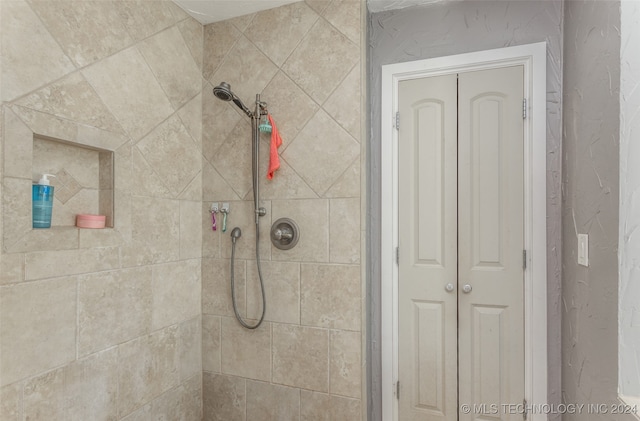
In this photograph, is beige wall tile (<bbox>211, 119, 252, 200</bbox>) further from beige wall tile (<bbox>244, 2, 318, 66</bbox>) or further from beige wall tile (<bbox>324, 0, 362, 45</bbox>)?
beige wall tile (<bbox>324, 0, 362, 45</bbox>)

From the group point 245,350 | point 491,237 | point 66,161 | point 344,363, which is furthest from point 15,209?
point 491,237

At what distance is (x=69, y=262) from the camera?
4.74 ft

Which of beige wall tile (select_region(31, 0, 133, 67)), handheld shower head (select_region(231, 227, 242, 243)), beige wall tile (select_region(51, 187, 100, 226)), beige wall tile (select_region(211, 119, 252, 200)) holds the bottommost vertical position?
handheld shower head (select_region(231, 227, 242, 243))

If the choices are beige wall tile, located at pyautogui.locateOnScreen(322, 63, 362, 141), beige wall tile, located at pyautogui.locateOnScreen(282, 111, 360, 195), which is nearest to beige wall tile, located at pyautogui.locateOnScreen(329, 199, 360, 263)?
beige wall tile, located at pyautogui.locateOnScreen(282, 111, 360, 195)

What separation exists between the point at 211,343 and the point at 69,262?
36.9 inches

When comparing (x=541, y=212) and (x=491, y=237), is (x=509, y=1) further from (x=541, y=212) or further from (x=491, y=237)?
(x=491, y=237)

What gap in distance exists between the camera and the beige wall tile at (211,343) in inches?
83.0

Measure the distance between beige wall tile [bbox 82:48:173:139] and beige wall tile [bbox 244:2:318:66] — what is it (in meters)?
0.59

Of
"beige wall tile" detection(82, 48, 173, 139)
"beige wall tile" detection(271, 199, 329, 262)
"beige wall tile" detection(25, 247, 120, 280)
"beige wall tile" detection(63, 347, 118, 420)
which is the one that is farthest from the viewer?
"beige wall tile" detection(271, 199, 329, 262)

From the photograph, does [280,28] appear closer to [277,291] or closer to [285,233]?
[285,233]

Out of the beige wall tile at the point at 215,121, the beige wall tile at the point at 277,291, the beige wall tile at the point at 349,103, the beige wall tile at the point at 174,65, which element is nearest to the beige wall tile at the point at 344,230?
the beige wall tile at the point at 277,291

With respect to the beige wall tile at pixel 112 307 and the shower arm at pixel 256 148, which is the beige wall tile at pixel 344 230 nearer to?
the shower arm at pixel 256 148

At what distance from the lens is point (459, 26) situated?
190cm

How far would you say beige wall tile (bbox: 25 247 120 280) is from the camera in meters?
1.33
